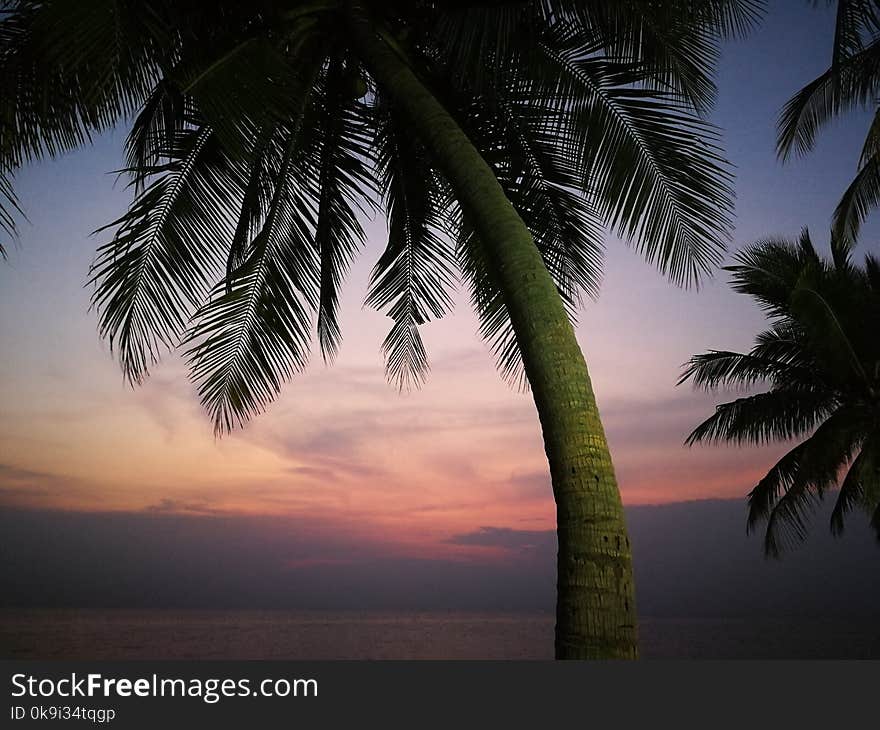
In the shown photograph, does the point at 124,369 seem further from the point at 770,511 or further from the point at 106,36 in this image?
the point at 770,511

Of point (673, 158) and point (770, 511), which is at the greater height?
point (673, 158)

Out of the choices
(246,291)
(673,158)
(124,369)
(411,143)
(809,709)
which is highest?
(411,143)

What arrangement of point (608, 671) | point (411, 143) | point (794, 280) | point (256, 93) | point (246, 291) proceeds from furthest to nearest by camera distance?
point (794, 280)
point (411, 143)
point (246, 291)
point (256, 93)
point (608, 671)

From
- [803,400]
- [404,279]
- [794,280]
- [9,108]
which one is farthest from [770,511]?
[9,108]

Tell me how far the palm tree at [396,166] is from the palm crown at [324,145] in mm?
18

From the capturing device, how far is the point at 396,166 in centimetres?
764

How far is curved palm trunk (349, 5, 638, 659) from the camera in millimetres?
3412

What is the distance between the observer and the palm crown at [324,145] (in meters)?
5.12

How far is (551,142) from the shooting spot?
6633 millimetres

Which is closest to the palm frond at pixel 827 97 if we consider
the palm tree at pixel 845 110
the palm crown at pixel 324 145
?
the palm tree at pixel 845 110

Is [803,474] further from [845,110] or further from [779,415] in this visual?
[845,110]

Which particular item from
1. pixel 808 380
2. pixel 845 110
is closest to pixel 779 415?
pixel 808 380

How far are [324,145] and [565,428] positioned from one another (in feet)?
13.8

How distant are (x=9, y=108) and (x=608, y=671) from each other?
5285 mm
